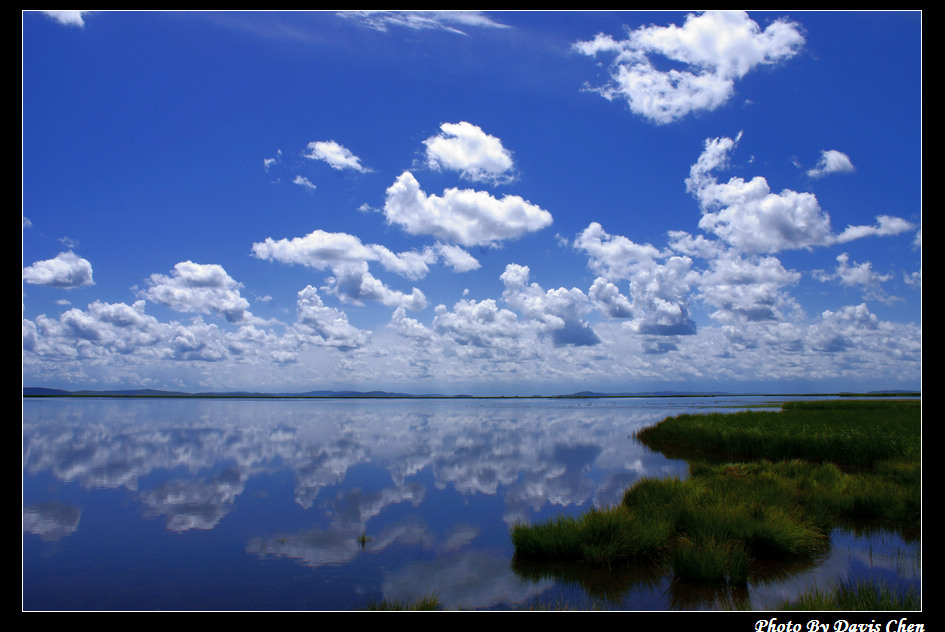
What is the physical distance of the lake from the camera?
1167 cm

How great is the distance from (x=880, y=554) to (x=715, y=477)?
8.52 meters

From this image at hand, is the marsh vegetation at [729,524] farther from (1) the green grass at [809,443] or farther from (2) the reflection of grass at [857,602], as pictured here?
(1) the green grass at [809,443]

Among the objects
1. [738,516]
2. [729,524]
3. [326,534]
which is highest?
[738,516]

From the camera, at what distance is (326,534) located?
1686 centimetres

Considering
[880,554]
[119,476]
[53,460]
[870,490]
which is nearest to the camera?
[880,554]

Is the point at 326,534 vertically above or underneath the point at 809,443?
underneath

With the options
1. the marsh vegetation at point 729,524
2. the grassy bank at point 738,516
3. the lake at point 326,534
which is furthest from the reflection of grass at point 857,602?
the grassy bank at point 738,516

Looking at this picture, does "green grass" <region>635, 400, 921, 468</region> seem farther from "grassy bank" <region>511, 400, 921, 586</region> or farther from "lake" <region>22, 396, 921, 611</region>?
"lake" <region>22, 396, 921, 611</region>

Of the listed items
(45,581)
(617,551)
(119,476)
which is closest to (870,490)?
(617,551)

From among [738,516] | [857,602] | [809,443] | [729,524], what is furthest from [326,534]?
[809,443]

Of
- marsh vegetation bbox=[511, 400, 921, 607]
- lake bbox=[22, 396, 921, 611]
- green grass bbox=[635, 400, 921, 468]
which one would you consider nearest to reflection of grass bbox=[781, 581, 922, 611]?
marsh vegetation bbox=[511, 400, 921, 607]

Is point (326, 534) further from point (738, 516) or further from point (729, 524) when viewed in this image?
point (738, 516)
